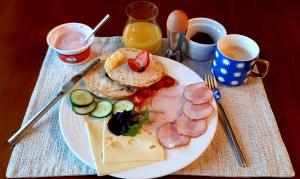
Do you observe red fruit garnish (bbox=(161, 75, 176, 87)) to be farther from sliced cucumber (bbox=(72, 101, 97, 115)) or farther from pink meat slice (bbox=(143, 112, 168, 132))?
sliced cucumber (bbox=(72, 101, 97, 115))

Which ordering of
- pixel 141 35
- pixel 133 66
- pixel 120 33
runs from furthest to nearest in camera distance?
pixel 120 33 < pixel 141 35 < pixel 133 66

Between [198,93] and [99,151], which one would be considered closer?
[99,151]

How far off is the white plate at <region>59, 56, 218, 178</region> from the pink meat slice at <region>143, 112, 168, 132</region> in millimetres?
95

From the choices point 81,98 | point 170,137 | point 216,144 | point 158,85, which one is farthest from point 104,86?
point 216,144

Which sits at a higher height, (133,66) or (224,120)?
(133,66)

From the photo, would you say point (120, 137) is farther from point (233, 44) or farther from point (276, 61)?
point (276, 61)

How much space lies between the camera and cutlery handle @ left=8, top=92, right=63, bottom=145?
3.40ft

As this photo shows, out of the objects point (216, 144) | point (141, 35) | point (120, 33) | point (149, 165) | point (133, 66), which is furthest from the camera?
point (120, 33)

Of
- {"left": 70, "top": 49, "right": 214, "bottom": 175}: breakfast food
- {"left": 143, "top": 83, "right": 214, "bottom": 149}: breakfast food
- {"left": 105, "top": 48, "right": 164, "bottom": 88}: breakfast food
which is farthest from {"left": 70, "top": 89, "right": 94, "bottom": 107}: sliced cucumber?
{"left": 143, "top": 83, "right": 214, "bottom": 149}: breakfast food

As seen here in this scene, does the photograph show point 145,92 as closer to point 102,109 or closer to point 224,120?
point 102,109

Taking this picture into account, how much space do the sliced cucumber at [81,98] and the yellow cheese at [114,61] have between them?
121 mm

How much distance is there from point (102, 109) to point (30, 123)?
0.23 m

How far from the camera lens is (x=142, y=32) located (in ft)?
4.26

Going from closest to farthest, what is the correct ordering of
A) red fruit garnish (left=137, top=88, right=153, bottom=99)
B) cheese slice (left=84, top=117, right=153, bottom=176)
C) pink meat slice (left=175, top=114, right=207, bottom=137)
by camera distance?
cheese slice (left=84, top=117, right=153, bottom=176)
pink meat slice (left=175, top=114, right=207, bottom=137)
red fruit garnish (left=137, top=88, right=153, bottom=99)
